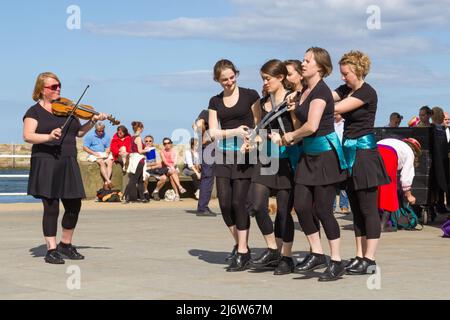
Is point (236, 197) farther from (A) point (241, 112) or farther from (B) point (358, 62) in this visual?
(B) point (358, 62)

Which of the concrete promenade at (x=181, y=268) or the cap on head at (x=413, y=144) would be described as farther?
the cap on head at (x=413, y=144)

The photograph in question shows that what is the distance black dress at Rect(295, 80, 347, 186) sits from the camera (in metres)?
8.96

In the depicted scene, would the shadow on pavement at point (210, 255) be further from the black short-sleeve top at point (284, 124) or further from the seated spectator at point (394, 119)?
the seated spectator at point (394, 119)

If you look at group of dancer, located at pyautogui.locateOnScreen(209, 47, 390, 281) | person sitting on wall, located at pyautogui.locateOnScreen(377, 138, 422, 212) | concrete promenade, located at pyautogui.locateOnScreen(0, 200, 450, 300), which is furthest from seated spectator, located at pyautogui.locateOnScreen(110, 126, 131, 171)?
group of dancer, located at pyautogui.locateOnScreen(209, 47, 390, 281)

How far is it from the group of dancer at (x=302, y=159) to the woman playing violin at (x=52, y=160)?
1.61m

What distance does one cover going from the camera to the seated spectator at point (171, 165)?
22.3 metres

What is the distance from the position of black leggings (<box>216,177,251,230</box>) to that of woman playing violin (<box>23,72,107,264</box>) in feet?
5.25

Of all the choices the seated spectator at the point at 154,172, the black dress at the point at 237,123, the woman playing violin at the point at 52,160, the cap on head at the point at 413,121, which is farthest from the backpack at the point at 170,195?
the black dress at the point at 237,123

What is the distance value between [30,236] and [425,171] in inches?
227

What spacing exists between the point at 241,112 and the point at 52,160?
2.12m

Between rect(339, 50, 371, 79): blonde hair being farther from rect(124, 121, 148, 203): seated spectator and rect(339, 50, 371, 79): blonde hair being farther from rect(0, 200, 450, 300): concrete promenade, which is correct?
rect(124, 121, 148, 203): seated spectator
